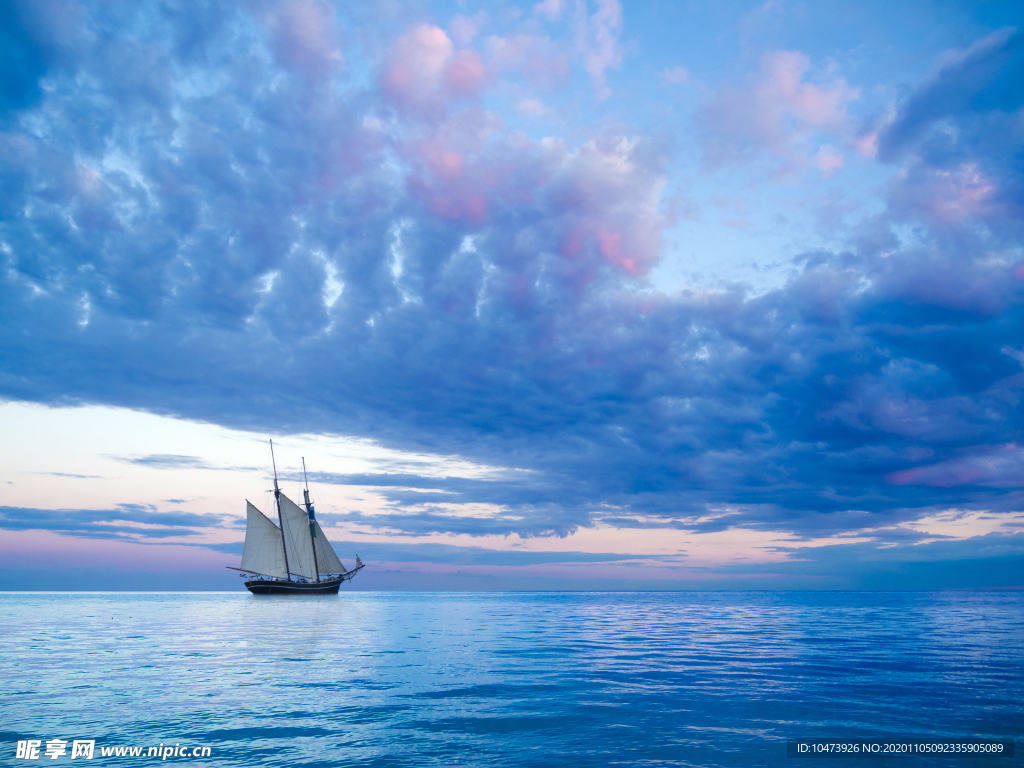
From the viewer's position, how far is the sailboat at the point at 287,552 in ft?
454

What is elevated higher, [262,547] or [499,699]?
[499,699]

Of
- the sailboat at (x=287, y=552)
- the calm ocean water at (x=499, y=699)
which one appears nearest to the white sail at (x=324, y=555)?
the sailboat at (x=287, y=552)

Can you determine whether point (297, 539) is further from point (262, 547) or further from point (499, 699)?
point (499, 699)

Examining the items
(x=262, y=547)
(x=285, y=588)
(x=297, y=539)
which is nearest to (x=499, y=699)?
(x=262, y=547)

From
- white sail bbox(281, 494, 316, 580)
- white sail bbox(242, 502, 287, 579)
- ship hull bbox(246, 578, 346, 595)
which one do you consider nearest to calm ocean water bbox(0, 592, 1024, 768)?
white sail bbox(242, 502, 287, 579)

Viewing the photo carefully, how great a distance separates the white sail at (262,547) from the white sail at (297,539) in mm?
2445

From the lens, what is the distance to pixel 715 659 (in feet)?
119

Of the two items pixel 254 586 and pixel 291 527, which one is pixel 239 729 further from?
pixel 254 586

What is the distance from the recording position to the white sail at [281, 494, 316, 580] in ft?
470

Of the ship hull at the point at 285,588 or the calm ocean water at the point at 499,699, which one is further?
the ship hull at the point at 285,588

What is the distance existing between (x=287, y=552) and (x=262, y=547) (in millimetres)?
6777

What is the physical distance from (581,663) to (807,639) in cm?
2793

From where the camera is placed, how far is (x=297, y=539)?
474 ft

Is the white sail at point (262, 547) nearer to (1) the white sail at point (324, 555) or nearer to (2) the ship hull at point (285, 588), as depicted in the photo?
(2) the ship hull at point (285, 588)
